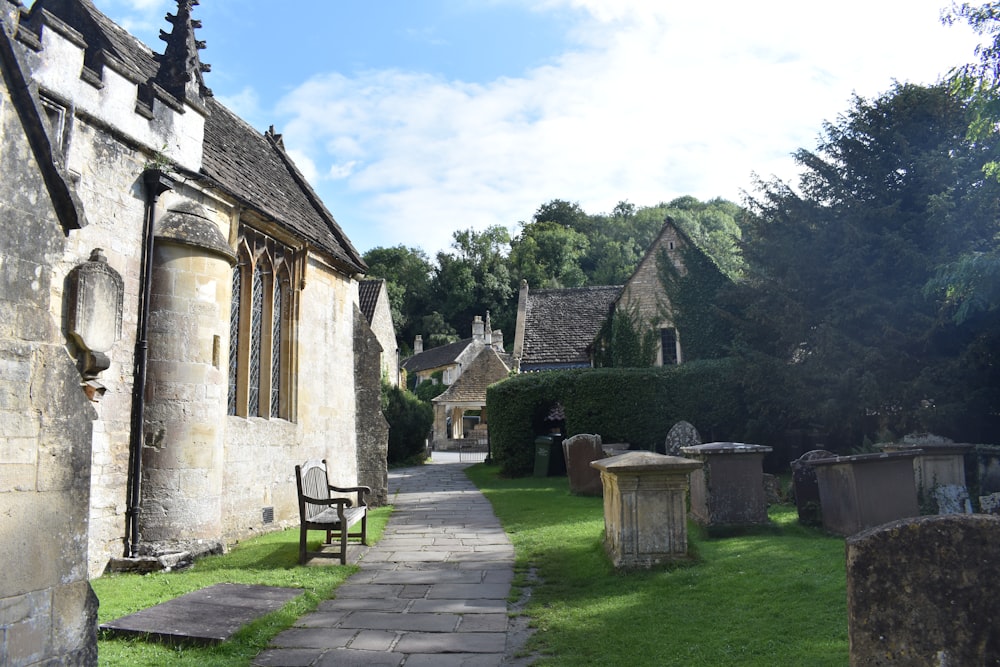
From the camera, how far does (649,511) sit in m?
7.86

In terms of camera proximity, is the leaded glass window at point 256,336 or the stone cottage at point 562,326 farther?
the stone cottage at point 562,326

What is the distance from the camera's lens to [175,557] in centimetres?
880

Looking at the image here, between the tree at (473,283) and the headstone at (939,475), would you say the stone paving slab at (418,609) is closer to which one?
the headstone at (939,475)

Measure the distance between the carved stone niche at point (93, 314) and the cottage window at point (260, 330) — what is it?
3378mm

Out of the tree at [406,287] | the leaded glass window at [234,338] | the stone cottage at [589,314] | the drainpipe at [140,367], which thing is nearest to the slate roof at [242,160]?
the drainpipe at [140,367]

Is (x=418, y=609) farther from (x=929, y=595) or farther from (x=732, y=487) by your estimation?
(x=732, y=487)

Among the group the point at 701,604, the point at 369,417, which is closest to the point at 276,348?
the point at 369,417

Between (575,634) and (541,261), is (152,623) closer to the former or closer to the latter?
(575,634)

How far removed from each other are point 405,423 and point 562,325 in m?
8.85

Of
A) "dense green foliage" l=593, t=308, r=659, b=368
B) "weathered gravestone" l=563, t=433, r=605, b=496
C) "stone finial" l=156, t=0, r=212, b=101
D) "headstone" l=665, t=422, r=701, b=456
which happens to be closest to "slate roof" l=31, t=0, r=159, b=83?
"stone finial" l=156, t=0, r=212, b=101

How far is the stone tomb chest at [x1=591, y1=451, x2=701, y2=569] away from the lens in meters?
7.75

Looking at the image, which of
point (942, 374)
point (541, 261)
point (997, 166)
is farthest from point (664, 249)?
point (541, 261)

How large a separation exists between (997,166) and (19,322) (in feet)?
47.9

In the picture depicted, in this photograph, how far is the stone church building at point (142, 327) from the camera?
3.70 m
